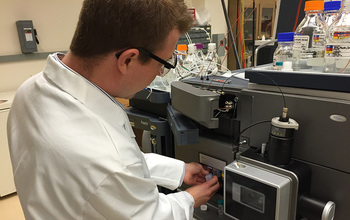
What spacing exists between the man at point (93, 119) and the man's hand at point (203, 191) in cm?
19

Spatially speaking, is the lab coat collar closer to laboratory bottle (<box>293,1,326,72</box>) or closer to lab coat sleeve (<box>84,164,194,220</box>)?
lab coat sleeve (<box>84,164,194,220</box>)

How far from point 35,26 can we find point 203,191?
2.47m

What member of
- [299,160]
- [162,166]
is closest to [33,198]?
[162,166]

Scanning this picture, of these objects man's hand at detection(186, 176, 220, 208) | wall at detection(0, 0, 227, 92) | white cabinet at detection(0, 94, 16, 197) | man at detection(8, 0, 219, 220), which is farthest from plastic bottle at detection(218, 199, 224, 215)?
wall at detection(0, 0, 227, 92)

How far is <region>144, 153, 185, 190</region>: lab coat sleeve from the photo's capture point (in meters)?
1.06

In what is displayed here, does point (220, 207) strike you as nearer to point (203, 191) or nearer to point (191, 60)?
point (203, 191)

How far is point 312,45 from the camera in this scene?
0.94m

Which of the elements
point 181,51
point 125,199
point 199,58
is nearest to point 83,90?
point 125,199

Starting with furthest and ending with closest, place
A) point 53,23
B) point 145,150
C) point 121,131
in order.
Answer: point 53,23 → point 145,150 → point 121,131

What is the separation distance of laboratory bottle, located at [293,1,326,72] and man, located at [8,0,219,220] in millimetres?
421

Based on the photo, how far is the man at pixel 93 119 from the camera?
0.59m

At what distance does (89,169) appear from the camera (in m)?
0.58

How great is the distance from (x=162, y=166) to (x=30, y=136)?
0.56 meters

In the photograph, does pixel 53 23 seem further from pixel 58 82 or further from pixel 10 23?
A: pixel 58 82
